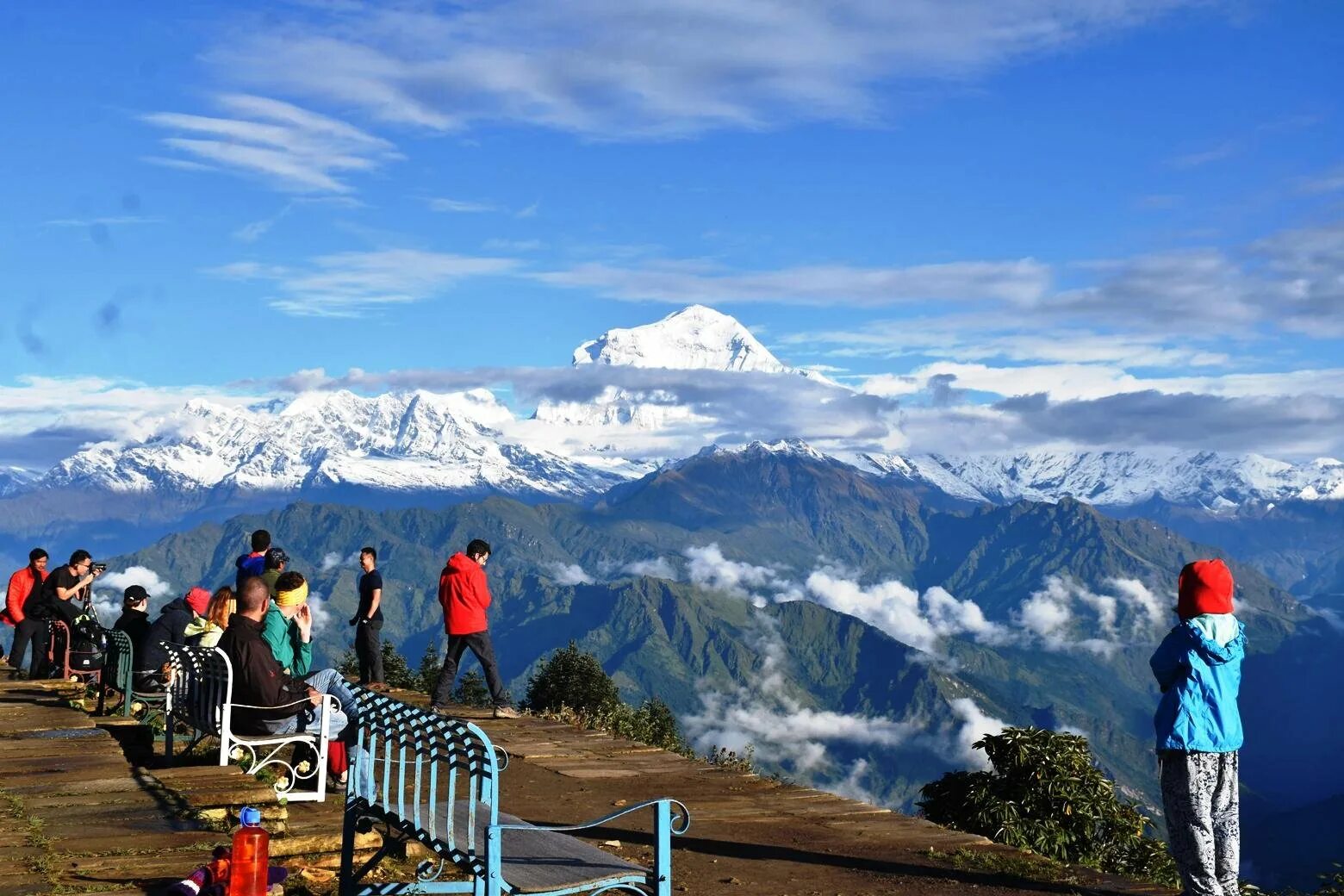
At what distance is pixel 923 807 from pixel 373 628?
8778mm

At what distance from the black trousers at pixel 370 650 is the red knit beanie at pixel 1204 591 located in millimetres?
12683

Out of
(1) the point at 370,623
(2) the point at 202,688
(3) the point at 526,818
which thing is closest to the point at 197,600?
(1) the point at 370,623

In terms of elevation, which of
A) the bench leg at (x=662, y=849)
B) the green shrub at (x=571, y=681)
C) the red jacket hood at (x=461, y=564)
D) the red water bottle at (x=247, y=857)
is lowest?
the green shrub at (x=571, y=681)

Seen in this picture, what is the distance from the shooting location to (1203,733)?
8.38 meters

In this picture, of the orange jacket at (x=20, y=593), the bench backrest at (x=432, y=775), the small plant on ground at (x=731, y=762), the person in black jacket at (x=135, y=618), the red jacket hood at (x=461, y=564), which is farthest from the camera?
the orange jacket at (x=20, y=593)

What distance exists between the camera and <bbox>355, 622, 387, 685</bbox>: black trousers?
19062mm

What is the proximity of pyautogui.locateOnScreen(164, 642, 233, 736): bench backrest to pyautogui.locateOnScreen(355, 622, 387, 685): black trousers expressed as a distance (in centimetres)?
749

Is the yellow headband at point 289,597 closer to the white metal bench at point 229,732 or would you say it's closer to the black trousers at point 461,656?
the white metal bench at point 229,732

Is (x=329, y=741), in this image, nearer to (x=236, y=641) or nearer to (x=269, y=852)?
(x=236, y=641)

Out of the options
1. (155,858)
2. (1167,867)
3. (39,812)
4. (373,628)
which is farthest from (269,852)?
(373,628)

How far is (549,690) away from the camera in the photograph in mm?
67125

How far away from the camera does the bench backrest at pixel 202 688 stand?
10.1 meters

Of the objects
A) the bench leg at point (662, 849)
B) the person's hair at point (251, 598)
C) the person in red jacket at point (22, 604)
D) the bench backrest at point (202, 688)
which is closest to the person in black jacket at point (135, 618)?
the person in red jacket at point (22, 604)

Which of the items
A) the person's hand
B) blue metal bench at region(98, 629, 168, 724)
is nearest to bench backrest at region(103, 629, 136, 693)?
blue metal bench at region(98, 629, 168, 724)
